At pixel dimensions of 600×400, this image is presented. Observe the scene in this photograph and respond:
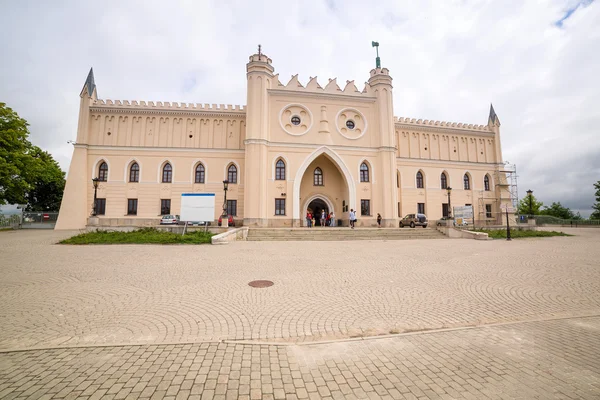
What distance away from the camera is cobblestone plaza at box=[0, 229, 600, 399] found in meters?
2.62

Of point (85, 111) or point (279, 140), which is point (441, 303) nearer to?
point (279, 140)

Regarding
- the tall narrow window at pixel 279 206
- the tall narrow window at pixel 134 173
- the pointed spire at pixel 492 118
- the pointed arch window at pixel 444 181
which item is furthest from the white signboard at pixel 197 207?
the pointed spire at pixel 492 118

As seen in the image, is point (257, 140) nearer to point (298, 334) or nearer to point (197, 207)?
point (197, 207)

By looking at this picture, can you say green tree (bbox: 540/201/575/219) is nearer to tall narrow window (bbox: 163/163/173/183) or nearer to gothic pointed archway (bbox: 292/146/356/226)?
gothic pointed archway (bbox: 292/146/356/226)

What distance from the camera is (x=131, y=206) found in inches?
1032

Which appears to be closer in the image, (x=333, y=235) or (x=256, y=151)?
(x=333, y=235)

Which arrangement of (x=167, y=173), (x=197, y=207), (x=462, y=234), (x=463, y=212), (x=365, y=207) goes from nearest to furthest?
(x=197, y=207) < (x=462, y=234) < (x=463, y=212) < (x=365, y=207) < (x=167, y=173)

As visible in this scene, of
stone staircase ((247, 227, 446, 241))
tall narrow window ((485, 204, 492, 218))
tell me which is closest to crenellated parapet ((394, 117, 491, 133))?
tall narrow window ((485, 204, 492, 218))

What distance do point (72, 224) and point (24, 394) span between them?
2862 cm

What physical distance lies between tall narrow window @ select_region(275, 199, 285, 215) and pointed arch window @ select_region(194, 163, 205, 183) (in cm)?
849

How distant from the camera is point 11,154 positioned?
22266mm

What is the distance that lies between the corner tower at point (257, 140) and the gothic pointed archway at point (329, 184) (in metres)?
4.46

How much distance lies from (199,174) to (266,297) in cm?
2459

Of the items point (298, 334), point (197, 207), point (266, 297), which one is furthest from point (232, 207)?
point (298, 334)
